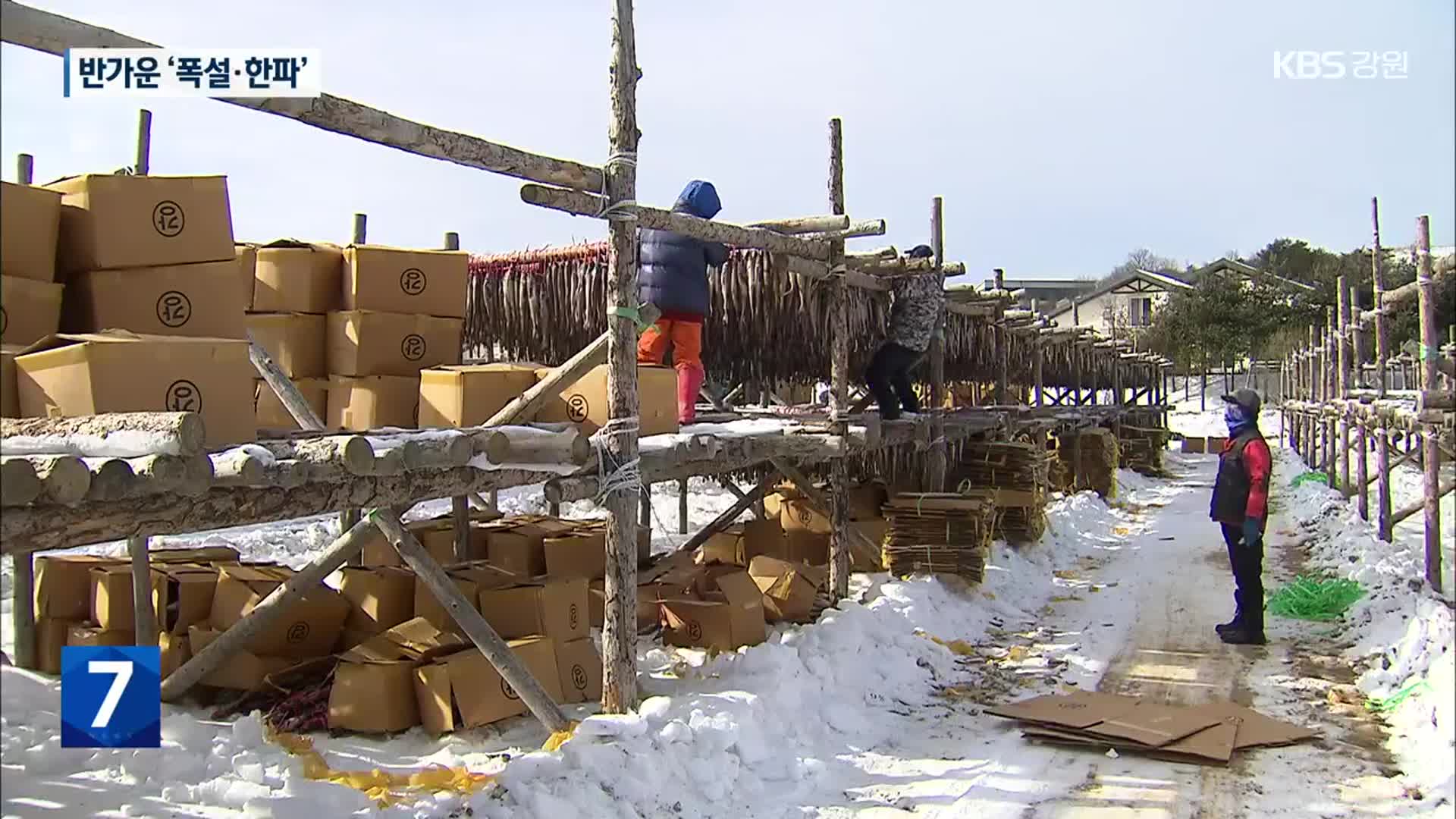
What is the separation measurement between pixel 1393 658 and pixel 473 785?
6.29 metres

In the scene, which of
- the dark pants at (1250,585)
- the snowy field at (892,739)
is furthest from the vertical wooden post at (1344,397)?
the dark pants at (1250,585)

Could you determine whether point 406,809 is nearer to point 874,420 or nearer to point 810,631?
point 810,631

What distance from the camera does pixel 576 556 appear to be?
25.2 ft

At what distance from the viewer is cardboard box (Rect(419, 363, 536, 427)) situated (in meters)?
5.05

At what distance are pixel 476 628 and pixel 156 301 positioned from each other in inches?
89.2

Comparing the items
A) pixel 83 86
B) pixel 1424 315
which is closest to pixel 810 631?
pixel 83 86

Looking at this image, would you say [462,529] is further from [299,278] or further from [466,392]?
[466,392]

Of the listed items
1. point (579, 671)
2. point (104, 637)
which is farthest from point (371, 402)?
point (104, 637)

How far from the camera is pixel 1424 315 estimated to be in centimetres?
926

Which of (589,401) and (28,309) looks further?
(589,401)

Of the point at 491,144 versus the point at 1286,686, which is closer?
the point at 491,144

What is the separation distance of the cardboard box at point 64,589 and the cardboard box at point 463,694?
2641 millimetres

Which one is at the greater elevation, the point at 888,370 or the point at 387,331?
the point at 387,331

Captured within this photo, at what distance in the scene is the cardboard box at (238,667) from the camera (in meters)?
6.41
